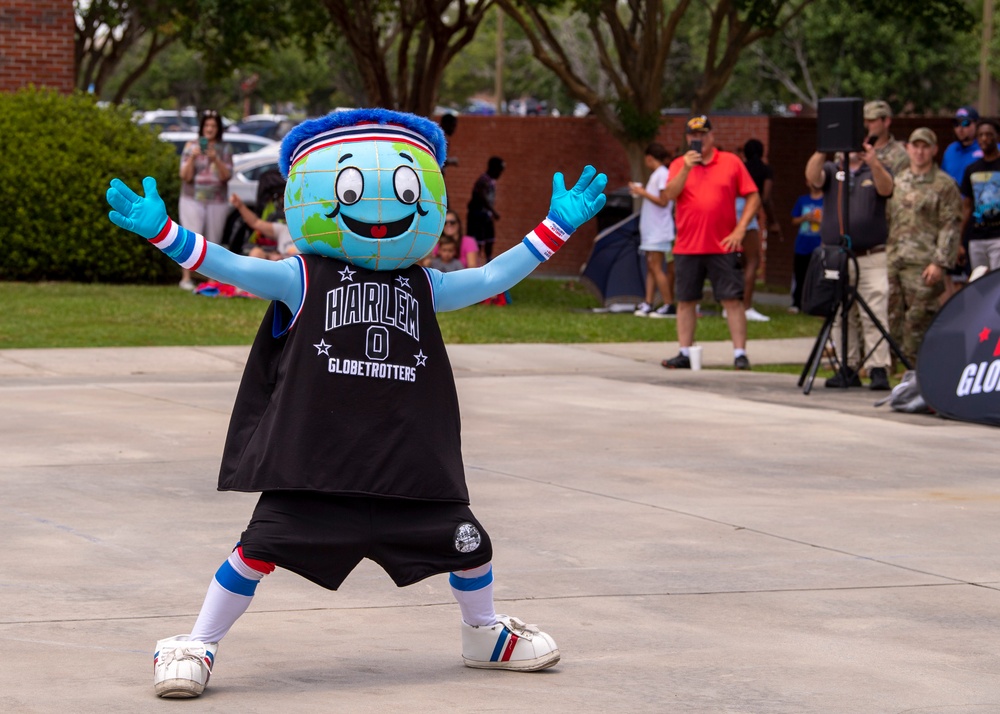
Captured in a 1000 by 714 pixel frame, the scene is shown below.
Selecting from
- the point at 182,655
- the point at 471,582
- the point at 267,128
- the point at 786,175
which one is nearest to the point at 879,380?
the point at 471,582

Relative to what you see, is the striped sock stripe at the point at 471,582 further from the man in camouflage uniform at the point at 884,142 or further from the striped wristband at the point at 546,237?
the man in camouflage uniform at the point at 884,142

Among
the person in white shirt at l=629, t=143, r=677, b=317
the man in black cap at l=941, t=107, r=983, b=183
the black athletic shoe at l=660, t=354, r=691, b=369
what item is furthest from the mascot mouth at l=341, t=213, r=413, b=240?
the person in white shirt at l=629, t=143, r=677, b=317

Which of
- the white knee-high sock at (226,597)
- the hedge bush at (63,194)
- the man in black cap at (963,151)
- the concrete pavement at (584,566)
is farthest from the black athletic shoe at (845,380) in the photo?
the hedge bush at (63,194)

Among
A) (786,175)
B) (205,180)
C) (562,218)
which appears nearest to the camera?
(562,218)

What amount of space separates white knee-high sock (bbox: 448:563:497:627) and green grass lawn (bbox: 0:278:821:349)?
8.31 metres

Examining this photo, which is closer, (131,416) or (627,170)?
(131,416)

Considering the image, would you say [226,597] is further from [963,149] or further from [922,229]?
[963,149]

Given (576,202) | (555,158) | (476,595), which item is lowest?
(476,595)

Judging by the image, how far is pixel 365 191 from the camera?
175 inches

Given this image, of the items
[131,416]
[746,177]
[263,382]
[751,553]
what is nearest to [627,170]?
[746,177]

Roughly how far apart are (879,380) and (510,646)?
701cm

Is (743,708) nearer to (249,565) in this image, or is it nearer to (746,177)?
(249,565)

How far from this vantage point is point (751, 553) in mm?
6090

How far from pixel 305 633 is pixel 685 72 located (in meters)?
53.9
